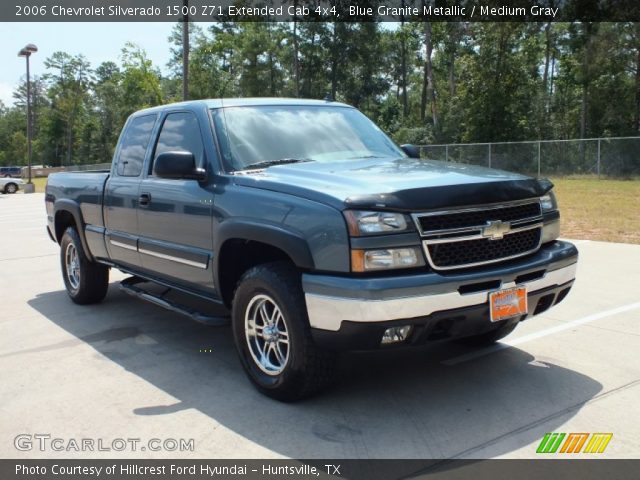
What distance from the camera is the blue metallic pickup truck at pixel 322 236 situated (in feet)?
11.2

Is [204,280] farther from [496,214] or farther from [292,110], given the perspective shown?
[496,214]

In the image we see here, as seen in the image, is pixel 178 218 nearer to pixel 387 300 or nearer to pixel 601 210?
pixel 387 300

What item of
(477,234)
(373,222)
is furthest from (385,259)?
(477,234)

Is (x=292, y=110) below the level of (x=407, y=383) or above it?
above

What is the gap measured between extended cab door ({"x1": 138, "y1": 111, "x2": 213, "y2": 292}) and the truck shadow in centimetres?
67

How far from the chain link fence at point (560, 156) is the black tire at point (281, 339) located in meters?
21.0

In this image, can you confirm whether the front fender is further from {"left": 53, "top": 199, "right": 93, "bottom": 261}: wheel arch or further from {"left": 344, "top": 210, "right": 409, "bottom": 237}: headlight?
{"left": 53, "top": 199, "right": 93, "bottom": 261}: wheel arch

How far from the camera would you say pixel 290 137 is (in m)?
4.81

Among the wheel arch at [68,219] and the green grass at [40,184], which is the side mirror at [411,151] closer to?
the wheel arch at [68,219]

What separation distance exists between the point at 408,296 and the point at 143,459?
1.64 m

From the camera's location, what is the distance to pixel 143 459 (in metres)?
3.32

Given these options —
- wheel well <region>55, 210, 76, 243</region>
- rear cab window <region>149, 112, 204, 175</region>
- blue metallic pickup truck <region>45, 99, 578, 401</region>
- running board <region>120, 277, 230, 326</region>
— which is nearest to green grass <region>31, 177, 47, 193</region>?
wheel well <region>55, 210, 76, 243</region>

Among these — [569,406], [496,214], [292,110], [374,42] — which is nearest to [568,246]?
[496,214]

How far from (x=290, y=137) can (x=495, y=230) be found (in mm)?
1806
